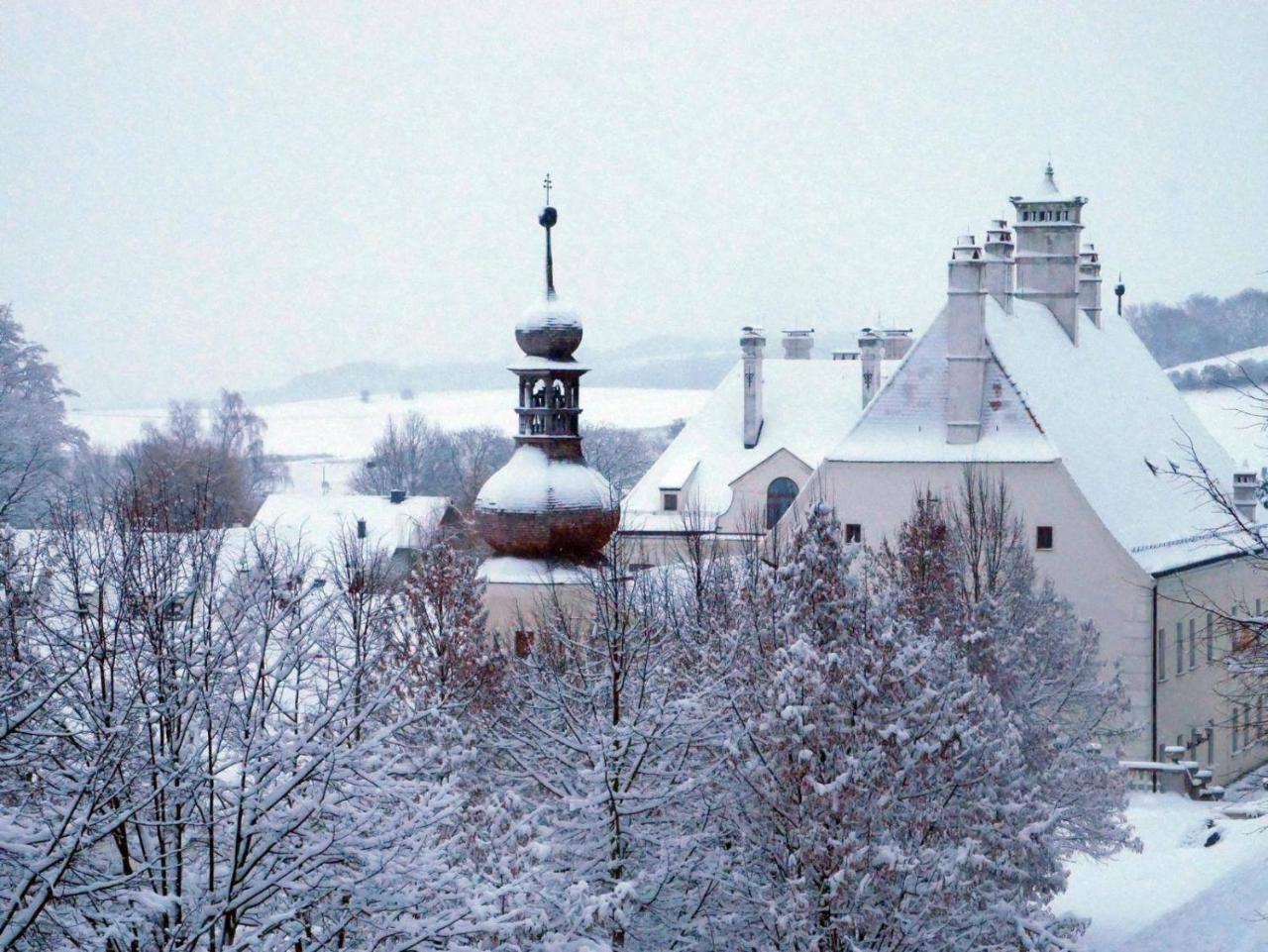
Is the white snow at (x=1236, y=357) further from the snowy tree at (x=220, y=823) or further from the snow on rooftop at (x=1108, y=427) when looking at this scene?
the snowy tree at (x=220, y=823)

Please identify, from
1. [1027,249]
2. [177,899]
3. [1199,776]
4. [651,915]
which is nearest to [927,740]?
[651,915]

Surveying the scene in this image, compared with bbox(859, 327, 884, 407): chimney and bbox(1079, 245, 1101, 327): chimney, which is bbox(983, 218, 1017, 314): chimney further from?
bbox(859, 327, 884, 407): chimney

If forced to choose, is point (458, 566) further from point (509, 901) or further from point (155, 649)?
point (509, 901)

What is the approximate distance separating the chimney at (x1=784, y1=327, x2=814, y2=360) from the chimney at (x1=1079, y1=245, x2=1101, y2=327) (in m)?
18.0

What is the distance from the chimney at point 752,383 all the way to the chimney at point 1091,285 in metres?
Result: 10.5

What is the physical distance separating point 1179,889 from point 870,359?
36.3 meters

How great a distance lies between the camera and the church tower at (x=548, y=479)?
31188 mm

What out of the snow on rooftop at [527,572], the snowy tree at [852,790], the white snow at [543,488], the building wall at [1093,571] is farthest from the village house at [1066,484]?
the snowy tree at [852,790]

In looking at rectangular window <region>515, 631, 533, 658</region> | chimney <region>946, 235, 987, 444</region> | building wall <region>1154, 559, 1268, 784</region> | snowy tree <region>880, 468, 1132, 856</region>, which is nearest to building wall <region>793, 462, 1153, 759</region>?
building wall <region>1154, 559, 1268, 784</region>

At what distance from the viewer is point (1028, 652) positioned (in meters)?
29.4

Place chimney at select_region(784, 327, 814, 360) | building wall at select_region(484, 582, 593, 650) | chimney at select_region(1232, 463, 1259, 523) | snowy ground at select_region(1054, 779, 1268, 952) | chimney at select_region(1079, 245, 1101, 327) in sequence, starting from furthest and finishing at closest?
1. chimney at select_region(784, 327, 814, 360)
2. chimney at select_region(1079, 245, 1101, 327)
3. chimney at select_region(1232, 463, 1259, 523)
4. building wall at select_region(484, 582, 593, 650)
5. snowy ground at select_region(1054, 779, 1268, 952)

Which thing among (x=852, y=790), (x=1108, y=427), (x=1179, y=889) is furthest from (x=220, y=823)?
(x=1108, y=427)

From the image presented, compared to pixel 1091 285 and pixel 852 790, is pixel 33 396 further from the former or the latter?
pixel 852 790

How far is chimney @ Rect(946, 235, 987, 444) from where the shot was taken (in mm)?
46219
